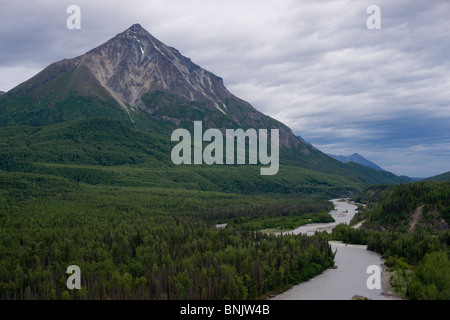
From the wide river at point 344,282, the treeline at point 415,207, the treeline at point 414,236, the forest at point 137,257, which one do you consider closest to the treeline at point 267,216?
the treeline at point 414,236

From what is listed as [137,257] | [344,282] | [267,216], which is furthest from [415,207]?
[137,257]

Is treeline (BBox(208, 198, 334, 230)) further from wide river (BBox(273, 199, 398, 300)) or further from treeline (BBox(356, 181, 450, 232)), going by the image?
wide river (BBox(273, 199, 398, 300))

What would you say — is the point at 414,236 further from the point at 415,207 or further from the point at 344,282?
→ the point at 415,207

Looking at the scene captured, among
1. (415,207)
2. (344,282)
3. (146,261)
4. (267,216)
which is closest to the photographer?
(344,282)

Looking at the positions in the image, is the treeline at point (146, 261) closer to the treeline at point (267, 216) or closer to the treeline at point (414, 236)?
the treeline at point (414, 236)

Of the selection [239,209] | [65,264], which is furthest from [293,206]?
[65,264]

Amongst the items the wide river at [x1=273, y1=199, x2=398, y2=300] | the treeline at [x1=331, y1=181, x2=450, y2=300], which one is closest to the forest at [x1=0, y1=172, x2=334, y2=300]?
the wide river at [x1=273, y1=199, x2=398, y2=300]
